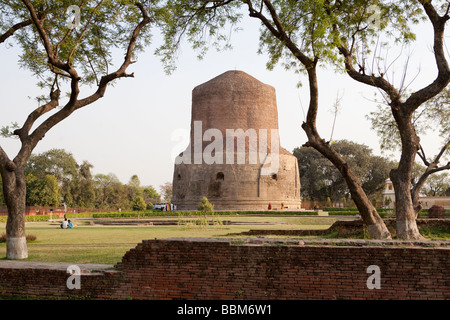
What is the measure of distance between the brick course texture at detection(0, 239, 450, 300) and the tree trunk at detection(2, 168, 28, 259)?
274 cm

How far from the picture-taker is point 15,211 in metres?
8.98

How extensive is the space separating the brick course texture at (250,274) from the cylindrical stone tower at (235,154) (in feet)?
83.6

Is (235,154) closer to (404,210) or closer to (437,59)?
(404,210)

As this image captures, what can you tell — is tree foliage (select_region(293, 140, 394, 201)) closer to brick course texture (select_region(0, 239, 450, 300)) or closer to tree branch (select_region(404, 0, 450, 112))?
tree branch (select_region(404, 0, 450, 112))

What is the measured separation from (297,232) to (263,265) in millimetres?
8969

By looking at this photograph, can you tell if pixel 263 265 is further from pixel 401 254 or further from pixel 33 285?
pixel 33 285

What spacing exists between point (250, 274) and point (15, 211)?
5.56 meters

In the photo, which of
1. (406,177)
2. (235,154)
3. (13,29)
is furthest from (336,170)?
(13,29)

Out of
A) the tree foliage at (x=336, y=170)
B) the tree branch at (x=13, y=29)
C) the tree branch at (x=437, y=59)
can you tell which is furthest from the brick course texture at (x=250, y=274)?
the tree foliage at (x=336, y=170)

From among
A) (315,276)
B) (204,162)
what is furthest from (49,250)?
(204,162)

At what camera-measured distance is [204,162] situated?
32.8m

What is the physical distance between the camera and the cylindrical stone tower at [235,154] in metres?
32.2

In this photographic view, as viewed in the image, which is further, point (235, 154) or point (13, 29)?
point (235, 154)
